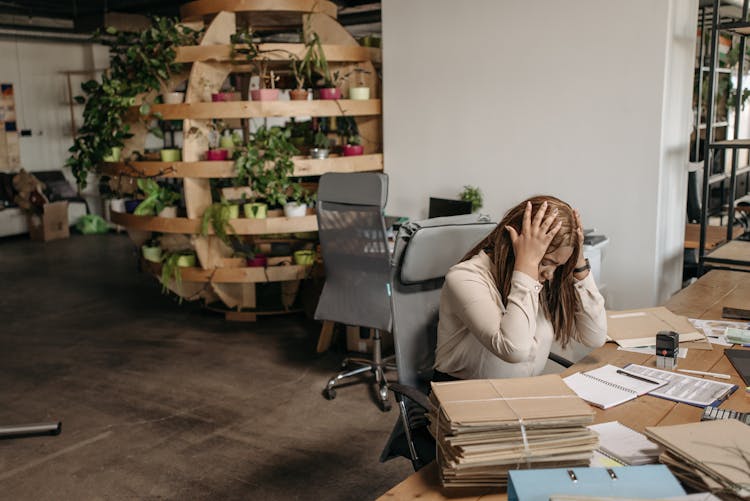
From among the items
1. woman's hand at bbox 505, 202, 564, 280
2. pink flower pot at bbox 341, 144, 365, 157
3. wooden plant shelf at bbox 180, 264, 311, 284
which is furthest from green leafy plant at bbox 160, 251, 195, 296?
woman's hand at bbox 505, 202, 564, 280

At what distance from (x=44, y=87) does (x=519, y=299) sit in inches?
423

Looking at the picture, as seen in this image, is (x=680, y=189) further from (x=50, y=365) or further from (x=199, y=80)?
(x=50, y=365)

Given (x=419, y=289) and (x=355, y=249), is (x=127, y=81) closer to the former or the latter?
(x=355, y=249)

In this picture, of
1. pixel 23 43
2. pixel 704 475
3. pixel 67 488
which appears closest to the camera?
pixel 704 475

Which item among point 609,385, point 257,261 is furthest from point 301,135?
point 609,385

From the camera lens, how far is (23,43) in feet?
34.9

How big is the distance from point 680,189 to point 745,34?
0.93m

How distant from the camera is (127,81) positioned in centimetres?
537

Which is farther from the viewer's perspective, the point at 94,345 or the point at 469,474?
the point at 94,345

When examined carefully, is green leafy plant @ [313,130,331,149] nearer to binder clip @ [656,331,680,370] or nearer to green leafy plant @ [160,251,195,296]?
green leafy plant @ [160,251,195,296]

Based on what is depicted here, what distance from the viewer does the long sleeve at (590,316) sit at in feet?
7.78

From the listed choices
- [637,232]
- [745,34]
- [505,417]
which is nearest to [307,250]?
[637,232]

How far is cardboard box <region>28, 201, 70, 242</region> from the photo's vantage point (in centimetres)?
967

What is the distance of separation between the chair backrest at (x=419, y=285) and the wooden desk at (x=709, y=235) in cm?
244
